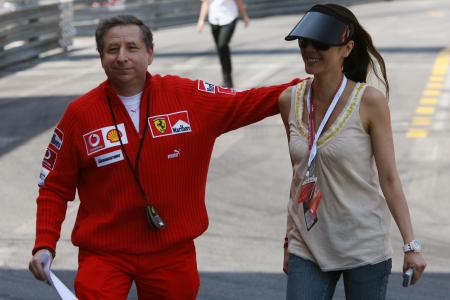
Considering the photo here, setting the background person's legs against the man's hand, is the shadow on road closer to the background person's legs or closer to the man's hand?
the man's hand

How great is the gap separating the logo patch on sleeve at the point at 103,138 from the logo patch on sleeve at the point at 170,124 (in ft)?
0.42

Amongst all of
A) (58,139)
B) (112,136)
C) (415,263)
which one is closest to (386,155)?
(415,263)

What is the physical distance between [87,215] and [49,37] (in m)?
18.1

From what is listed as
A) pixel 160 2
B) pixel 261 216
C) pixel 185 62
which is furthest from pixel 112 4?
pixel 261 216

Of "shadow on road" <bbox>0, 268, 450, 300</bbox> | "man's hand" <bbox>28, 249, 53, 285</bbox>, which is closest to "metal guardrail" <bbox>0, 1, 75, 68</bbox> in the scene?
"shadow on road" <bbox>0, 268, 450, 300</bbox>

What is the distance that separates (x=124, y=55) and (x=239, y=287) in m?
3.40

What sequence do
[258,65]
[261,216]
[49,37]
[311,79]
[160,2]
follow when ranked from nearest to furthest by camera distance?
[311,79]
[261,216]
[258,65]
[49,37]
[160,2]

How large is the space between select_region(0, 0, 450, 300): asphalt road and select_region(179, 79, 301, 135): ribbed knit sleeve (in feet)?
8.88

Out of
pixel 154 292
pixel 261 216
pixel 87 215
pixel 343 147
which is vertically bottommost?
pixel 261 216

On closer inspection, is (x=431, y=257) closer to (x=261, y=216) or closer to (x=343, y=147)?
(x=261, y=216)

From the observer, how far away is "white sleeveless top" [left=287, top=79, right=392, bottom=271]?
14.9ft

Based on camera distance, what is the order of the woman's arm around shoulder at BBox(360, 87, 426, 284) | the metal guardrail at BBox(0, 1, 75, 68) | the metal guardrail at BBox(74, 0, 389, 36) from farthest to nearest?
1. the metal guardrail at BBox(74, 0, 389, 36)
2. the metal guardrail at BBox(0, 1, 75, 68)
3. the woman's arm around shoulder at BBox(360, 87, 426, 284)

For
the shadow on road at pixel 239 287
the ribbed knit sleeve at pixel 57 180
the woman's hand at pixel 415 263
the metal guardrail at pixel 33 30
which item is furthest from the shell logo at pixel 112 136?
the metal guardrail at pixel 33 30

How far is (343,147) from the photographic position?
4.51m
